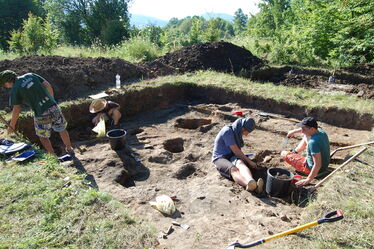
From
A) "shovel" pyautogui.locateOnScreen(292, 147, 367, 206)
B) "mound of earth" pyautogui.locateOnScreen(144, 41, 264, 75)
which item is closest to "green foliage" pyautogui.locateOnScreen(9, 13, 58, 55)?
"mound of earth" pyautogui.locateOnScreen(144, 41, 264, 75)

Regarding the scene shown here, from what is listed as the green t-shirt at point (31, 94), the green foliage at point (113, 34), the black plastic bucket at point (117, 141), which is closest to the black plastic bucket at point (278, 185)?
the black plastic bucket at point (117, 141)

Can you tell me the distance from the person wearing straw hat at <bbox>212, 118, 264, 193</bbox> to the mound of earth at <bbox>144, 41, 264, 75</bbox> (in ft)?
19.0

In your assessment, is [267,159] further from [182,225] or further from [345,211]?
[182,225]

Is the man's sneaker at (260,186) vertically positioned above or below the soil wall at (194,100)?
below

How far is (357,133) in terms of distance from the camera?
5.97 meters

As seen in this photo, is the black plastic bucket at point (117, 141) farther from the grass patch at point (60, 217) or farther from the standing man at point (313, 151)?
the standing man at point (313, 151)

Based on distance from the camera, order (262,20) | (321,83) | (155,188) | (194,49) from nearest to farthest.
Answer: (155,188)
(321,83)
(194,49)
(262,20)

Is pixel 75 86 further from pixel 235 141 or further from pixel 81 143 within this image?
pixel 235 141

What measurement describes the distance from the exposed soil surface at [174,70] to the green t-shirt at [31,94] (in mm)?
2654

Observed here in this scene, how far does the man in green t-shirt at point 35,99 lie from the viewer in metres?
4.54

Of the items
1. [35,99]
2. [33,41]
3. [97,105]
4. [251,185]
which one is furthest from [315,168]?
[33,41]

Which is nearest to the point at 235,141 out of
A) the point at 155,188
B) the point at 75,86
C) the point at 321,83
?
the point at 155,188

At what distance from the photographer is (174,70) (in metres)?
10.2

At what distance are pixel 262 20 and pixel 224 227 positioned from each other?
33477 mm
